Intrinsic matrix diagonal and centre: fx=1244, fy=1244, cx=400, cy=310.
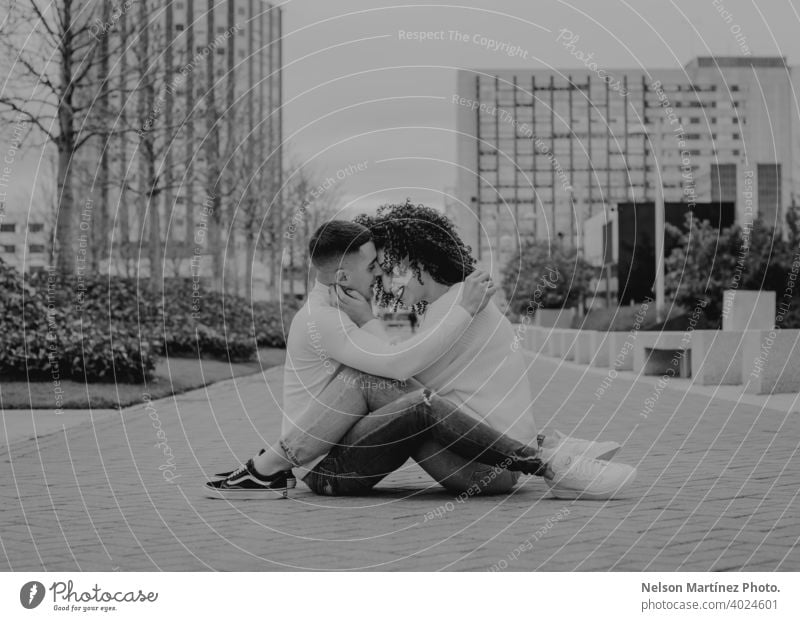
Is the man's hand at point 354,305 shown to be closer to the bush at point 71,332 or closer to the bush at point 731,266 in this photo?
the bush at point 71,332

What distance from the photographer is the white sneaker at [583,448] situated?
6.47 meters

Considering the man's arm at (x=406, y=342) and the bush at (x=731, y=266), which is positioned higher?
the bush at (x=731, y=266)

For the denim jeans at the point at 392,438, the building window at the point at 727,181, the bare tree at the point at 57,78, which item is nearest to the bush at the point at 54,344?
the bare tree at the point at 57,78

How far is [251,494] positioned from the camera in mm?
6707

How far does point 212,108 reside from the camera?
88.3ft

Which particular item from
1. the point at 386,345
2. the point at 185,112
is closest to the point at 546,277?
the point at 185,112

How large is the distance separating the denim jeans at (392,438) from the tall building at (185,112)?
365 inches

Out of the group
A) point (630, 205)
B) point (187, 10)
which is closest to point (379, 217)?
point (187, 10)

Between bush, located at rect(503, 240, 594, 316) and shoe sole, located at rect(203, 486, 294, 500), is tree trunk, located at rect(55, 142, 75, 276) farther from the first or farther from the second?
bush, located at rect(503, 240, 594, 316)

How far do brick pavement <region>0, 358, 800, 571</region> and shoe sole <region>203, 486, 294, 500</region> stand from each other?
7 cm

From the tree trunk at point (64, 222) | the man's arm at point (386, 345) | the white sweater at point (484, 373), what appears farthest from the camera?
the tree trunk at point (64, 222)

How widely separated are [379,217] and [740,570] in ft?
8.09

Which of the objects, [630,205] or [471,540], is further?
[630,205]
